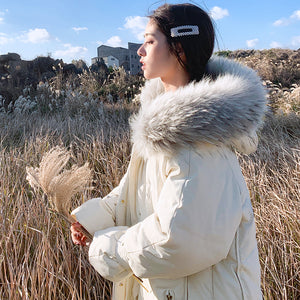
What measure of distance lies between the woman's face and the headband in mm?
47

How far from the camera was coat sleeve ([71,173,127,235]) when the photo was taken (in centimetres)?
125

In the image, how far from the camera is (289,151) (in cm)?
353

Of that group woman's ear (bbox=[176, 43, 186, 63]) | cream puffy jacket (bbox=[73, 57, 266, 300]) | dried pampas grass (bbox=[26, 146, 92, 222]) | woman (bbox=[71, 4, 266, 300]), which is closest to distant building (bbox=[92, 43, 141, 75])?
dried pampas grass (bbox=[26, 146, 92, 222])

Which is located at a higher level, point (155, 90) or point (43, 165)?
point (155, 90)

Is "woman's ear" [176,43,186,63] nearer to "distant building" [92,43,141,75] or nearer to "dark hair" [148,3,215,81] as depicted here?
"dark hair" [148,3,215,81]

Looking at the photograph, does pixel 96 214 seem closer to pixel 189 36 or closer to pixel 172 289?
pixel 172 289

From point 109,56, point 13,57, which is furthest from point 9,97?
point 109,56

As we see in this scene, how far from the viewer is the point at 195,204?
854 mm

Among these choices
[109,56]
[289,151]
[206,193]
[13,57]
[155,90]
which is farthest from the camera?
[109,56]

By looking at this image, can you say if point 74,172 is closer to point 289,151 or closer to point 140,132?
point 140,132

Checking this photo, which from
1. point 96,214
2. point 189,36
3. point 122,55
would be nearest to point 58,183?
point 96,214

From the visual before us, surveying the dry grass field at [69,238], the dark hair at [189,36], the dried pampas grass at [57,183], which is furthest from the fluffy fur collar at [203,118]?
the dry grass field at [69,238]

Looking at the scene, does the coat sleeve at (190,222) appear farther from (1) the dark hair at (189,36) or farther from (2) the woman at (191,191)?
(1) the dark hair at (189,36)

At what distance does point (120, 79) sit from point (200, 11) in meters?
7.76
